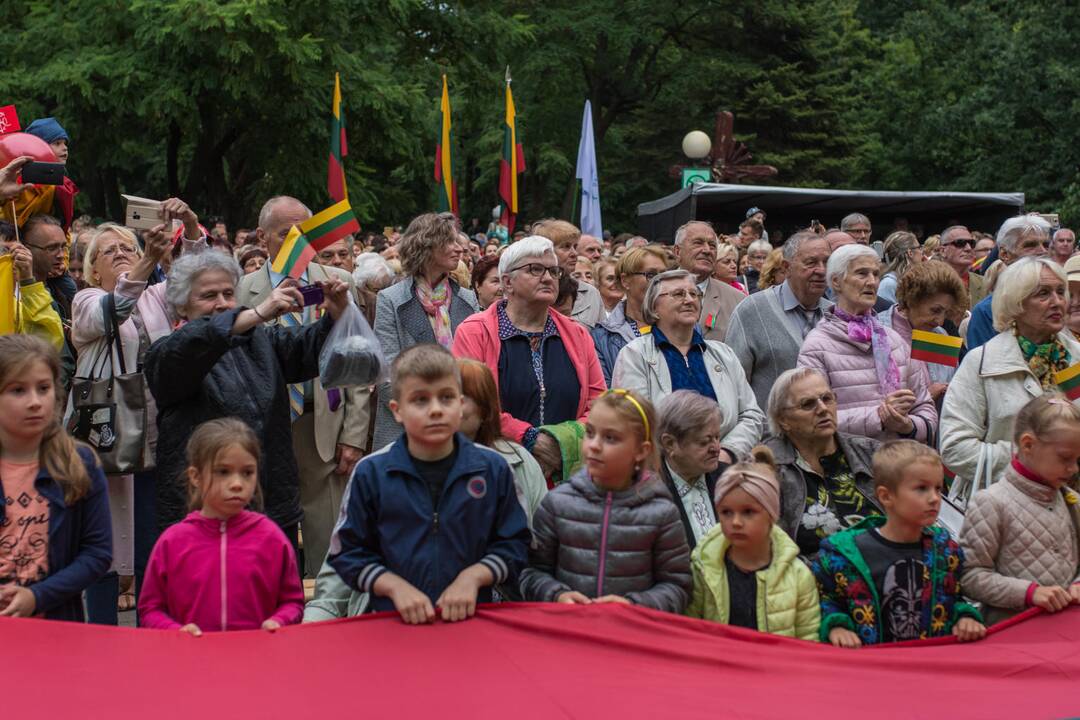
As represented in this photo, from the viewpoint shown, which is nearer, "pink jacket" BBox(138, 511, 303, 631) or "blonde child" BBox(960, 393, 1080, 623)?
"pink jacket" BBox(138, 511, 303, 631)

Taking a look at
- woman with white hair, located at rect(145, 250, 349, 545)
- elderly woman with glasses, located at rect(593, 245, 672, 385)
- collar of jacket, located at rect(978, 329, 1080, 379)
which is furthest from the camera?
elderly woman with glasses, located at rect(593, 245, 672, 385)

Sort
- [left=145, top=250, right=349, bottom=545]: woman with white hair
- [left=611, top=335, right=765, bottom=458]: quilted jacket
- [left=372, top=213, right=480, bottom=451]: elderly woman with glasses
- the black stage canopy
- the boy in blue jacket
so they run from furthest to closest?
the black stage canopy < [left=372, top=213, right=480, bottom=451]: elderly woman with glasses < [left=611, top=335, right=765, bottom=458]: quilted jacket < [left=145, top=250, right=349, bottom=545]: woman with white hair < the boy in blue jacket

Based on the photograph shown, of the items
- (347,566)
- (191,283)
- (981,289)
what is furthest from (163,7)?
(347,566)

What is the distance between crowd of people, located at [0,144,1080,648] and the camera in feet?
14.6

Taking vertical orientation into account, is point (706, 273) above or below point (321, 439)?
above

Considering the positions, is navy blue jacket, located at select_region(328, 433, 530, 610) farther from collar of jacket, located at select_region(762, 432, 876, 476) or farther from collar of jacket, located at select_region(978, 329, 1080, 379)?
collar of jacket, located at select_region(978, 329, 1080, 379)

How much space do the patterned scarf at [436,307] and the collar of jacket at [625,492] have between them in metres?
2.40

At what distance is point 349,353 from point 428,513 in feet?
3.77

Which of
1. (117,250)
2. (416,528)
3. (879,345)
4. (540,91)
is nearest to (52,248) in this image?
(117,250)

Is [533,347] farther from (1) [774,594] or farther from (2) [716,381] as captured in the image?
(1) [774,594]

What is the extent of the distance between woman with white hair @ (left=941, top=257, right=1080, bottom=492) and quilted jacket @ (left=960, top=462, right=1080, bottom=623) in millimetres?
650

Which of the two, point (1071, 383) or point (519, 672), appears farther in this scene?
point (1071, 383)

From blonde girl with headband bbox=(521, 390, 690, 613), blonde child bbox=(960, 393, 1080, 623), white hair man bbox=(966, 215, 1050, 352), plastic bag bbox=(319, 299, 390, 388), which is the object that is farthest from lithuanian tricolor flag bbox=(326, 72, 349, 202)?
blonde child bbox=(960, 393, 1080, 623)

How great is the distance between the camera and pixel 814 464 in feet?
17.6
